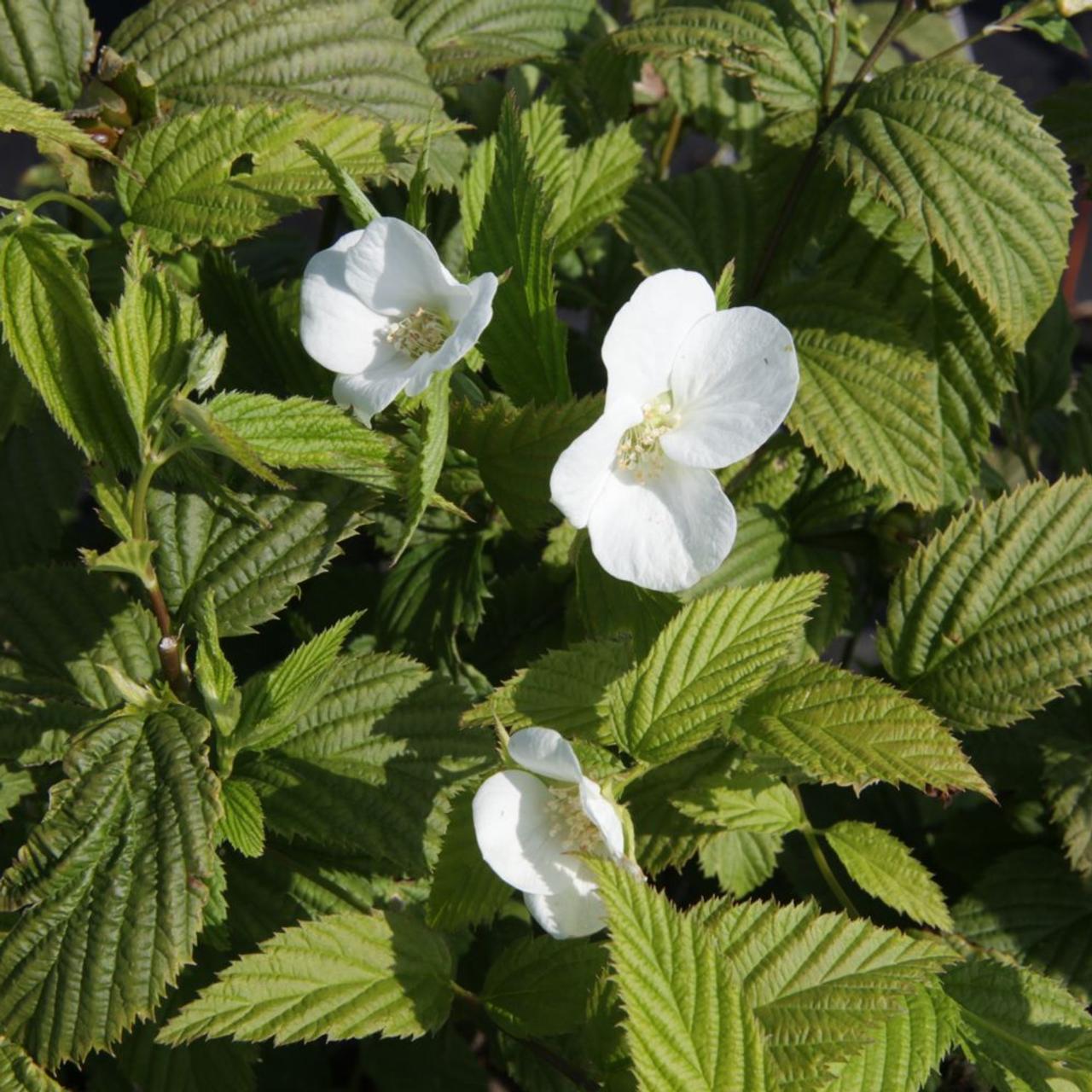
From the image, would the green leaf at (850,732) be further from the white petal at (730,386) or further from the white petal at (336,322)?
the white petal at (336,322)

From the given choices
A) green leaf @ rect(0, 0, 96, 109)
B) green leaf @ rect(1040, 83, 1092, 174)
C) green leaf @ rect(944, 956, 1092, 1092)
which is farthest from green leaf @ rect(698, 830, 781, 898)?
green leaf @ rect(0, 0, 96, 109)

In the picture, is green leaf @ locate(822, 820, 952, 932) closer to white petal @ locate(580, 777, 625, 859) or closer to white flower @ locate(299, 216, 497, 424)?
white petal @ locate(580, 777, 625, 859)

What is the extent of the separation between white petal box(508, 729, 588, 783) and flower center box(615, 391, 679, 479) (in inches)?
8.3

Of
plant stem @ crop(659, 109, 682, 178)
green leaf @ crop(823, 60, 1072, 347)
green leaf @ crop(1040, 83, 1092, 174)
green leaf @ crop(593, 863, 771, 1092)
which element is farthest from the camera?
plant stem @ crop(659, 109, 682, 178)

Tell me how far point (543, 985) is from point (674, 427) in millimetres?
450

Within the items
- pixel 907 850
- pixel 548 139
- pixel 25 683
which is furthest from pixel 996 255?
pixel 25 683

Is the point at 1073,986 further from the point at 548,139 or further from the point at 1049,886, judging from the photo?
the point at 548,139

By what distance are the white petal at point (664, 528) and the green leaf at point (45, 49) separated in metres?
0.68

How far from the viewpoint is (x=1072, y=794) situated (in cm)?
115

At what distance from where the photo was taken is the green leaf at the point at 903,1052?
911 mm

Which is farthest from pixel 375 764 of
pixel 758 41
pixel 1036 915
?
pixel 758 41

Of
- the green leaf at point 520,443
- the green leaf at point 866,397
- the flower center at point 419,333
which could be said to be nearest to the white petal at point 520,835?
the green leaf at point 520,443

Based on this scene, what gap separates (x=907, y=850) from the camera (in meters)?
1.06

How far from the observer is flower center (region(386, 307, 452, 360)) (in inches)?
37.4
